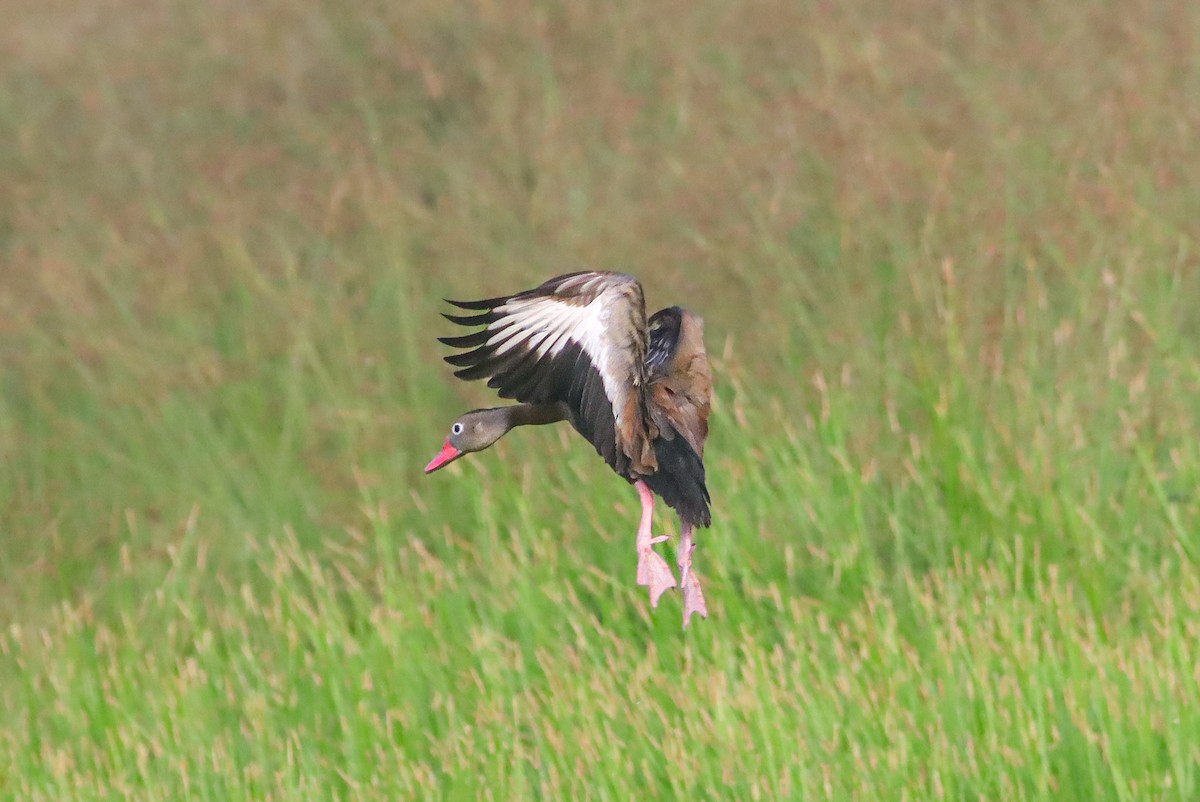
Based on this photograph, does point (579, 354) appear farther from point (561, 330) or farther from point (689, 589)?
point (689, 589)

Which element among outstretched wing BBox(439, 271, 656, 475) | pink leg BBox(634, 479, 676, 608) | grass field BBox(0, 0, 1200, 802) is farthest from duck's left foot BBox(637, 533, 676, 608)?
grass field BBox(0, 0, 1200, 802)

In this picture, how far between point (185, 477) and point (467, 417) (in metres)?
4.27

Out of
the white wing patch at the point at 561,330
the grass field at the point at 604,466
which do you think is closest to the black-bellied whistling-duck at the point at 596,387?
the white wing patch at the point at 561,330

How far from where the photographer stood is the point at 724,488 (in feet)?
18.4

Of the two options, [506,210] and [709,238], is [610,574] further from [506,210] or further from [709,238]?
[506,210]

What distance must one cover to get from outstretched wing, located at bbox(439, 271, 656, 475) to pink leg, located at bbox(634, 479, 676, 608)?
0.24 ft

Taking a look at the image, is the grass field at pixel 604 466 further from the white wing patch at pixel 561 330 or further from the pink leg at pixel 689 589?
the white wing patch at pixel 561 330

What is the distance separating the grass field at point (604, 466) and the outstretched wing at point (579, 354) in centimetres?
197

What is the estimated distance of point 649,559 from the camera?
8.57 ft

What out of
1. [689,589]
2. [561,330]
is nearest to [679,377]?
[561,330]

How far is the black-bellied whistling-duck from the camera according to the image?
2447mm

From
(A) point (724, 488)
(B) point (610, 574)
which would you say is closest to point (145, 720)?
(B) point (610, 574)

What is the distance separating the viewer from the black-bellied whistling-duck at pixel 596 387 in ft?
8.03

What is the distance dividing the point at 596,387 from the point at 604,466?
131 inches
